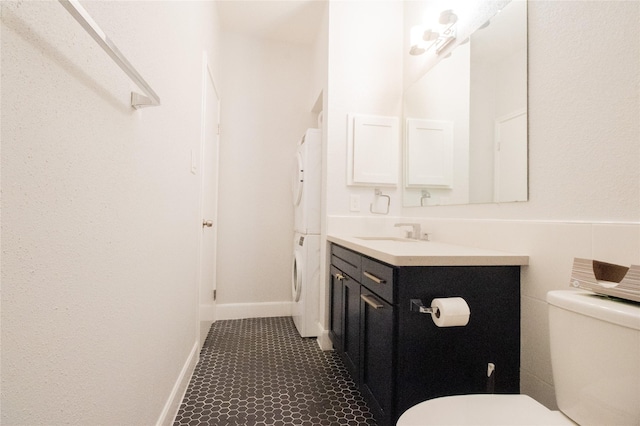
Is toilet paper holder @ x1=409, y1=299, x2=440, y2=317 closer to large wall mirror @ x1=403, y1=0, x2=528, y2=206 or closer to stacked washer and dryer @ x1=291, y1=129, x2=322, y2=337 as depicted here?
large wall mirror @ x1=403, y1=0, x2=528, y2=206

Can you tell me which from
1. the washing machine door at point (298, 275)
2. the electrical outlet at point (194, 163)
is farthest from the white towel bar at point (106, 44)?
the washing machine door at point (298, 275)

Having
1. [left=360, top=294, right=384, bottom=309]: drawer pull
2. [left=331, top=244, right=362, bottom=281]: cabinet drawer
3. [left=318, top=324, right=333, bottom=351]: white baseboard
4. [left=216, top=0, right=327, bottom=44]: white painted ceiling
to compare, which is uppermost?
[left=216, top=0, right=327, bottom=44]: white painted ceiling

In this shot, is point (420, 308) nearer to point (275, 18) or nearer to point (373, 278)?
point (373, 278)

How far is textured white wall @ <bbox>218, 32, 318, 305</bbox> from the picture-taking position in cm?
308

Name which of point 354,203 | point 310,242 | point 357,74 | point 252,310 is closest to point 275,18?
point 357,74

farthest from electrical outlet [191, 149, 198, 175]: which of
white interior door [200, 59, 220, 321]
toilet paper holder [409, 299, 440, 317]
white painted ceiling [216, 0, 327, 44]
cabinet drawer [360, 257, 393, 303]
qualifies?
white painted ceiling [216, 0, 327, 44]

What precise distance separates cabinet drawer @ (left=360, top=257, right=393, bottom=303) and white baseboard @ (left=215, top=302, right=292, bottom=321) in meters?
1.78

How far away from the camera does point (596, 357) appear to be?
78 cm

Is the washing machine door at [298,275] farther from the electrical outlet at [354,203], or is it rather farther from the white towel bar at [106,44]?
the white towel bar at [106,44]

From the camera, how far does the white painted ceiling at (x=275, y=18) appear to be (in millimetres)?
2639

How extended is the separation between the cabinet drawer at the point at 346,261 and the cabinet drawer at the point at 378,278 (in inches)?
3.8

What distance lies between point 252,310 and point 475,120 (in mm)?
2506

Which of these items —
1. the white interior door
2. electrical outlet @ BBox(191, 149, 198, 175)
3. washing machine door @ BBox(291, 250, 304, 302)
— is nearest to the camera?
electrical outlet @ BBox(191, 149, 198, 175)

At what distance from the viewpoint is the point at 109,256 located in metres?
Answer: 0.85
